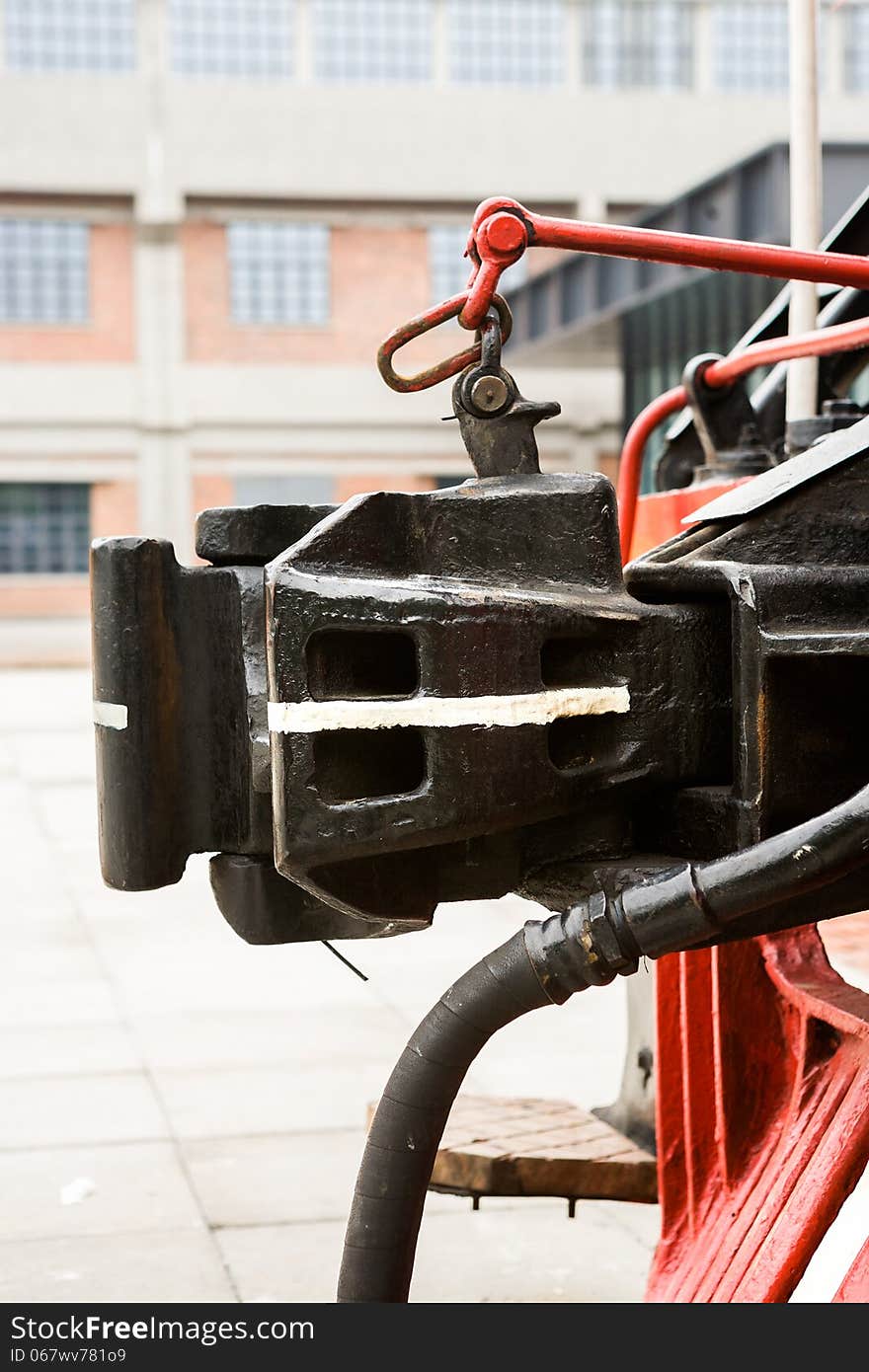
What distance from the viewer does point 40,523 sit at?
2952 cm

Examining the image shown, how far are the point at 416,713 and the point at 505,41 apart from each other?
106 ft

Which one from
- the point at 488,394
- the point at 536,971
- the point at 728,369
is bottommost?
the point at 536,971

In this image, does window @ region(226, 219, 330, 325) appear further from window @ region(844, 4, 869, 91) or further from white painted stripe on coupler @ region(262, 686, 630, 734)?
white painted stripe on coupler @ region(262, 686, 630, 734)

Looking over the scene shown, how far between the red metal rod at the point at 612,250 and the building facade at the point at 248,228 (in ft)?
88.8

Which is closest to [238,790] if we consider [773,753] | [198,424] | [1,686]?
[773,753]

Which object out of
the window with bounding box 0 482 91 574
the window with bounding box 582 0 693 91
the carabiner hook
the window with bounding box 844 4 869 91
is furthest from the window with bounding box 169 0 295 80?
the carabiner hook

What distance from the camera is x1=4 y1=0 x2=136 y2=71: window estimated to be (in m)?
30.0

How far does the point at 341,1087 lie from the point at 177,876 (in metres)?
3.05

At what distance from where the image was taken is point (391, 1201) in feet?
6.03

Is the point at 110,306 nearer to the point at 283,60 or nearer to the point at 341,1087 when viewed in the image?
the point at 283,60

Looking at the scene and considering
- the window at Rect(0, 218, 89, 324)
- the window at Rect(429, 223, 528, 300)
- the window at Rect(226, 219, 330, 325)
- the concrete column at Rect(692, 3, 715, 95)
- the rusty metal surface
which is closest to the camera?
the rusty metal surface

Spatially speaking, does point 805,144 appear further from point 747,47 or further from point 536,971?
point 747,47

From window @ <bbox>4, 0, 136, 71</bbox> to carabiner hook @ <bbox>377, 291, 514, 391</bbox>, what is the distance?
30432 millimetres

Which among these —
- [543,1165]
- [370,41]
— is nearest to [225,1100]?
[543,1165]
